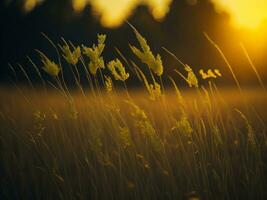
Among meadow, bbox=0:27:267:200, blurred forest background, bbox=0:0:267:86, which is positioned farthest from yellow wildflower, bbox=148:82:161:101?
blurred forest background, bbox=0:0:267:86

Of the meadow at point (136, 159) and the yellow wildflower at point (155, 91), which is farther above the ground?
the yellow wildflower at point (155, 91)

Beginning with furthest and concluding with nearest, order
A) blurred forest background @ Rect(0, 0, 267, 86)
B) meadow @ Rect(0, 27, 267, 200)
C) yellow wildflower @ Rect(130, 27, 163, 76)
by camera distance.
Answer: blurred forest background @ Rect(0, 0, 267, 86)
meadow @ Rect(0, 27, 267, 200)
yellow wildflower @ Rect(130, 27, 163, 76)

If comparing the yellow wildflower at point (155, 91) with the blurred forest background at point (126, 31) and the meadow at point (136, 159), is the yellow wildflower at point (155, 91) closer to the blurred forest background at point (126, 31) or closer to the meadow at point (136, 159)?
the meadow at point (136, 159)

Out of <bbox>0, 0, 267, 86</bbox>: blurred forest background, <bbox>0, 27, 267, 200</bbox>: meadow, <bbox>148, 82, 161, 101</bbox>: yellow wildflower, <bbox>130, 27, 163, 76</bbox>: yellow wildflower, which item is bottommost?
<bbox>0, 27, 267, 200</bbox>: meadow

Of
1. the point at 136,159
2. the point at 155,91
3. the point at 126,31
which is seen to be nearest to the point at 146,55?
the point at 155,91

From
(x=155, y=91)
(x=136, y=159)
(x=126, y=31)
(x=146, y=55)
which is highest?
(x=126, y=31)

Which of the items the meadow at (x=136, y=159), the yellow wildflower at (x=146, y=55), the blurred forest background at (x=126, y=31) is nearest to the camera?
the yellow wildflower at (x=146, y=55)

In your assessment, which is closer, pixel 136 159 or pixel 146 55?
pixel 146 55

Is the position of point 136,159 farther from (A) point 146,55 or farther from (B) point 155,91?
(A) point 146,55

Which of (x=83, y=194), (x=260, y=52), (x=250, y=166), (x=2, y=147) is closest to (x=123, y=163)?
(x=83, y=194)

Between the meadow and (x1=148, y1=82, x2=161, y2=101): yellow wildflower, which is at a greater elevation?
(x1=148, y1=82, x2=161, y2=101): yellow wildflower

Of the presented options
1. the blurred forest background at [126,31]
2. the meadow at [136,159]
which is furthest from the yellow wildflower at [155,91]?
the blurred forest background at [126,31]

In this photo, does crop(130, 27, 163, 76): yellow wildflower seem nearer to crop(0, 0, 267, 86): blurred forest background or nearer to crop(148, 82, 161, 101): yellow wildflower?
crop(148, 82, 161, 101): yellow wildflower

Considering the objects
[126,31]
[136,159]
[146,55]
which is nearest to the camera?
[146,55]
